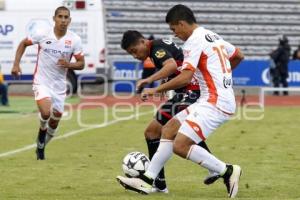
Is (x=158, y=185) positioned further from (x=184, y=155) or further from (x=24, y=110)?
(x=24, y=110)

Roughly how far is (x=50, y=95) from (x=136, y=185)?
434 cm

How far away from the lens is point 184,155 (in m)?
9.09

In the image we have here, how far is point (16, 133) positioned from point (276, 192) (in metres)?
9.31

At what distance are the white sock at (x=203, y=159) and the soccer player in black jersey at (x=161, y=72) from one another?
0.95ft

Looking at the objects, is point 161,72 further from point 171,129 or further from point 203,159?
point 203,159

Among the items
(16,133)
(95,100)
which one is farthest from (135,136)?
(95,100)


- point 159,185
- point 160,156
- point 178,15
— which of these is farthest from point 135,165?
point 178,15

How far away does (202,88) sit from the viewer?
923cm

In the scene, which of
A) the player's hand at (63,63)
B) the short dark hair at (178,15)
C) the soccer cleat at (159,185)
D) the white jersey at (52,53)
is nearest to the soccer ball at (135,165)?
the soccer cleat at (159,185)

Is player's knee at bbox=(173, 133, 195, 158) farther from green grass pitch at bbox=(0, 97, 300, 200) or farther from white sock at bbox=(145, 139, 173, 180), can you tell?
green grass pitch at bbox=(0, 97, 300, 200)

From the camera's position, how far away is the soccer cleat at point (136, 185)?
373 inches

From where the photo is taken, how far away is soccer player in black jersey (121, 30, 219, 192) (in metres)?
9.48

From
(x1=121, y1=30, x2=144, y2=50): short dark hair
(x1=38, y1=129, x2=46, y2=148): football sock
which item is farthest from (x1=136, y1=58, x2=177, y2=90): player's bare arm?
(x1=38, y1=129, x2=46, y2=148): football sock

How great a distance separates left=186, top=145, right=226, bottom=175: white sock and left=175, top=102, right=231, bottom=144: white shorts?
3.4 inches
